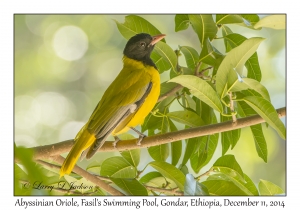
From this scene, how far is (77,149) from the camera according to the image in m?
2.48

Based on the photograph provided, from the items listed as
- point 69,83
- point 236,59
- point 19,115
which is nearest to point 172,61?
point 236,59

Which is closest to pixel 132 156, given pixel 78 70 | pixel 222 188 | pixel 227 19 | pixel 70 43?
pixel 222 188

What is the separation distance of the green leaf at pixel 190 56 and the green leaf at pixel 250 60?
9.9 inches

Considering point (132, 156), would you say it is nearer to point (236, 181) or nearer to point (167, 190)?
point (167, 190)

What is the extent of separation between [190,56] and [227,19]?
1.23 feet

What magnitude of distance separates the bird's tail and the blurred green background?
0.49 meters

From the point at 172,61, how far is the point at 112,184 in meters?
0.97

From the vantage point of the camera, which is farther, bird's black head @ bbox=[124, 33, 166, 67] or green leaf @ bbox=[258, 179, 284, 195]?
bird's black head @ bbox=[124, 33, 166, 67]

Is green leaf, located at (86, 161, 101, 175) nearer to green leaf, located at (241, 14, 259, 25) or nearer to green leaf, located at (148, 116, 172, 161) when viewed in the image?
green leaf, located at (148, 116, 172, 161)

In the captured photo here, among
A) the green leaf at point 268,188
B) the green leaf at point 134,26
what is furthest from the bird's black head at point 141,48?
the green leaf at point 268,188

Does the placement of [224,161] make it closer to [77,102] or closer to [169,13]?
[169,13]

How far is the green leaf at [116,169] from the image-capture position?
271 centimetres

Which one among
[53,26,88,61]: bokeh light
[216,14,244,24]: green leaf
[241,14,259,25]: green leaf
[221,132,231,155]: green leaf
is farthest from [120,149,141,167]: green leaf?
[53,26,88,61]: bokeh light

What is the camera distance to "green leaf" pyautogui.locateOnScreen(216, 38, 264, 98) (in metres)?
2.15
